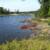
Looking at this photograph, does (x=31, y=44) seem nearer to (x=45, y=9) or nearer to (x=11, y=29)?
(x=11, y=29)

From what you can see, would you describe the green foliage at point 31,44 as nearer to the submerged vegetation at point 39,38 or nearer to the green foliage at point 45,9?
the submerged vegetation at point 39,38

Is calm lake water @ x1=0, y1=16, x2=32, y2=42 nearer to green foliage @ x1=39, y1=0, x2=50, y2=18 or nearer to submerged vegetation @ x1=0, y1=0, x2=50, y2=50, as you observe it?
submerged vegetation @ x1=0, y1=0, x2=50, y2=50

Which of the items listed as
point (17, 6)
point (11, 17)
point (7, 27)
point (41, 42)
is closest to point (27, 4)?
point (17, 6)

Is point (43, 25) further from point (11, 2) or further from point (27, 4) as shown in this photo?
point (11, 2)

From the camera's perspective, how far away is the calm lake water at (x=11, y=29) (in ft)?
6.18

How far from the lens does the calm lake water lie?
6.18ft

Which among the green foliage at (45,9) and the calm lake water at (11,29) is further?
the green foliage at (45,9)

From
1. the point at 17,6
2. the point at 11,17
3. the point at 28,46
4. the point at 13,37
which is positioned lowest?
the point at 28,46

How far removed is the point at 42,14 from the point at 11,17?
44 cm

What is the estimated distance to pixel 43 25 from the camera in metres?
2.01

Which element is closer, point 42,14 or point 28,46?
point 28,46

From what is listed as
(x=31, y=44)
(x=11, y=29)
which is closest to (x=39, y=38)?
(x=31, y=44)

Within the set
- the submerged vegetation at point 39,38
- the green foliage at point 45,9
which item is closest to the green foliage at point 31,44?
the submerged vegetation at point 39,38

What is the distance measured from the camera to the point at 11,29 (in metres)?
1.92
